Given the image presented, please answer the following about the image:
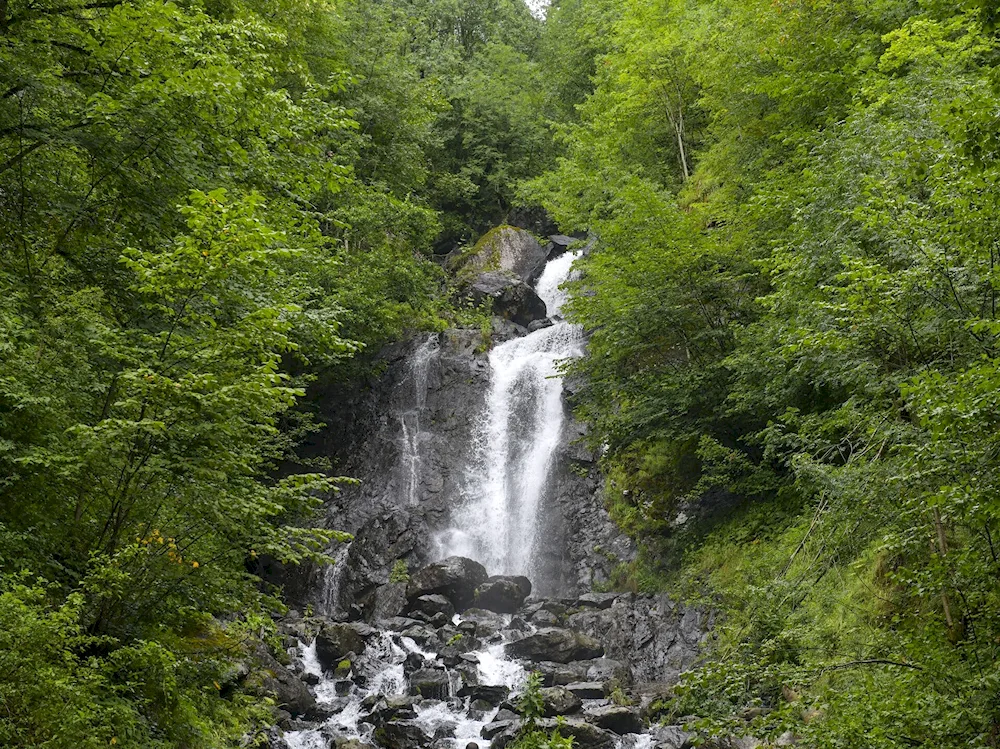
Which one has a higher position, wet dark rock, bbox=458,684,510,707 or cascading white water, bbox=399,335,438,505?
cascading white water, bbox=399,335,438,505

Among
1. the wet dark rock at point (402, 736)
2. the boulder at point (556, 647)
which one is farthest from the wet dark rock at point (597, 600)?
the wet dark rock at point (402, 736)

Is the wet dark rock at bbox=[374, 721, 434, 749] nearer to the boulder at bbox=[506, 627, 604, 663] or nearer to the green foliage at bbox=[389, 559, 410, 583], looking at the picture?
the boulder at bbox=[506, 627, 604, 663]

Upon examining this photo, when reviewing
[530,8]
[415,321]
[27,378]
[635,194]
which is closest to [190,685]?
[27,378]

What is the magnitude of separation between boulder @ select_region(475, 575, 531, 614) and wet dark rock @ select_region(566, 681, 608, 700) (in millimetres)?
3962

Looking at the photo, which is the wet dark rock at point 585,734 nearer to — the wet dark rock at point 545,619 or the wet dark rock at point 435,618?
the wet dark rock at point 545,619

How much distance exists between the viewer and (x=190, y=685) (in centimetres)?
652

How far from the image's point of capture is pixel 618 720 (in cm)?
1077

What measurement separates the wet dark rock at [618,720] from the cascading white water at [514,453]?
702cm

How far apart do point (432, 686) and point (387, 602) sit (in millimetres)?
4333

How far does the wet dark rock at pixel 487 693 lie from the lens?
12.3 metres

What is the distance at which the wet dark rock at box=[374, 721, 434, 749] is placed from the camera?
435 inches

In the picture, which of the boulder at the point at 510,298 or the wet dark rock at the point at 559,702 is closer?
the wet dark rock at the point at 559,702

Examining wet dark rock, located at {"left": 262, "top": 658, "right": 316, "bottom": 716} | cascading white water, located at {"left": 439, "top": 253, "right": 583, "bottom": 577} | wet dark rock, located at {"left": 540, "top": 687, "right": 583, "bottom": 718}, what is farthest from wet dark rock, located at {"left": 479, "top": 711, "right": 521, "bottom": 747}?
cascading white water, located at {"left": 439, "top": 253, "right": 583, "bottom": 577}

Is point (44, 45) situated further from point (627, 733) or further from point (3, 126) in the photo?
point (627, 733)
